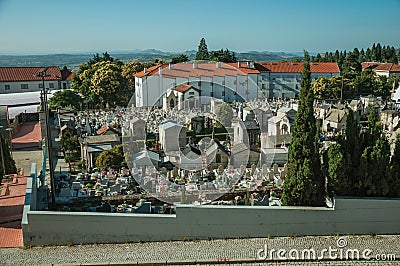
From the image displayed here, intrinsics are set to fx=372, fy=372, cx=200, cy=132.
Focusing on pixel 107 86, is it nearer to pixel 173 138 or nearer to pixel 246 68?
pixel 246 68

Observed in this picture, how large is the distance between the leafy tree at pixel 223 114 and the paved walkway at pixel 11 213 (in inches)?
498

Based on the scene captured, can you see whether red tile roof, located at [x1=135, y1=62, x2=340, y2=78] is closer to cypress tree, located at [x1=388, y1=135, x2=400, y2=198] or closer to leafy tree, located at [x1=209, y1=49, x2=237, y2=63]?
leafy tree, located at [x1=209, y1=49, x2=237, y2=63]

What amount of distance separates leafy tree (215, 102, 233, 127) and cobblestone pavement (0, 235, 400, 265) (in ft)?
46.9

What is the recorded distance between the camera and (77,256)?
25.9 ft

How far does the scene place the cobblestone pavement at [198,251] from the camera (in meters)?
7.65

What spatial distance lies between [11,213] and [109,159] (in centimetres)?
437

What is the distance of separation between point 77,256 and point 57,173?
6.41m

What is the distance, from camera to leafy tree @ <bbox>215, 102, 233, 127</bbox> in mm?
22747

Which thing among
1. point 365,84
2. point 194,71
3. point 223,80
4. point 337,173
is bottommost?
A: point 337,173

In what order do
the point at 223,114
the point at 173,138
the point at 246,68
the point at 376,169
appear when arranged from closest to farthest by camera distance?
the point at 376,169
the point at 173,138
the point at 223,114
the point at 246,68

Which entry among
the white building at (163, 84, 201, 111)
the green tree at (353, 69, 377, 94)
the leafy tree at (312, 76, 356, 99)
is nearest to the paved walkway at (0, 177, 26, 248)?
the white building at (163, 84, 201, 111)

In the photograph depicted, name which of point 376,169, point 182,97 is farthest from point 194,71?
point 376,169

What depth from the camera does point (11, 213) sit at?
9.95 metres

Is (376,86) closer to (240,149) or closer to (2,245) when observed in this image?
(240,149)
